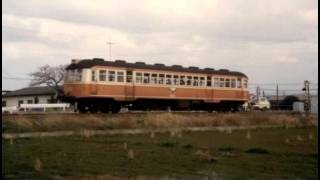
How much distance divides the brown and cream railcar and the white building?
3967 cm

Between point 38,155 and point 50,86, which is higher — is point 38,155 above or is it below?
below

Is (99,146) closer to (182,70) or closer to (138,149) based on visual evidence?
(138,149)

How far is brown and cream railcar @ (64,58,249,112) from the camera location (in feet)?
119

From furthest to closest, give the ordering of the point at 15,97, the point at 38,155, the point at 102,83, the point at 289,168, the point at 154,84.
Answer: the point at 15,97
the point at 154,84
the point at 102,83
the point at 38,155
the point at 289,168

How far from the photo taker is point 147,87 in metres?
38.2

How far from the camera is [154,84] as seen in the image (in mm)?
38719

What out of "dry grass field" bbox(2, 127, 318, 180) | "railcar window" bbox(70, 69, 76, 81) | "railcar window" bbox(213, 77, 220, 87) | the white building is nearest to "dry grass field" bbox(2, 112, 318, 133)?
"dry grass field" bbox(2, 127, 318, 180)

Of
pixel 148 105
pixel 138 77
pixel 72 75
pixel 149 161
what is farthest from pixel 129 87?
pixel 149 161

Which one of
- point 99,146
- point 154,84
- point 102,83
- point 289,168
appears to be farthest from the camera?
point 154,84

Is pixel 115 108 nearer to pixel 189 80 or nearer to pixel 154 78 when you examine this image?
pixel 154 78

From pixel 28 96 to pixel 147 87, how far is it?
50007 mm

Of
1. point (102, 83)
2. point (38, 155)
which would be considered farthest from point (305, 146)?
point (102, 83)

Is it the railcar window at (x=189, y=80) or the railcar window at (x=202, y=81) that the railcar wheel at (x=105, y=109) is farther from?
the railcar window at (x=202, y=81)

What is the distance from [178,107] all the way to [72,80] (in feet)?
25.5
